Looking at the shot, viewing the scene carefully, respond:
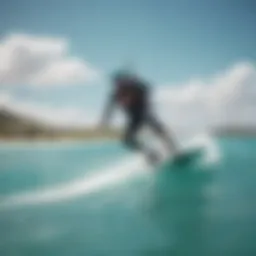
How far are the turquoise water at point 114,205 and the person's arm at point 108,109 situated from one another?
0.09 m

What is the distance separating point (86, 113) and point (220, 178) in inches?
23.8

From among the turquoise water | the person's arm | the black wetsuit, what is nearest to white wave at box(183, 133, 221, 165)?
the turquoise water

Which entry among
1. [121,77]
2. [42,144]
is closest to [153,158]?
[121,77]

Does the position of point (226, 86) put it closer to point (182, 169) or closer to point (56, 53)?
point (182, 169)

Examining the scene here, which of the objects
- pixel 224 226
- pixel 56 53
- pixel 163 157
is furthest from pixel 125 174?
pixel 56 53

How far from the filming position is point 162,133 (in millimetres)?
1719

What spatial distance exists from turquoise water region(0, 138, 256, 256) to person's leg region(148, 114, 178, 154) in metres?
0.09

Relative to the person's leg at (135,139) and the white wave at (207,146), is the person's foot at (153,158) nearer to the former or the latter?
the person's leg at (135,139)

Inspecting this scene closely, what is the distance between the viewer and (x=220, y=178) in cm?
177

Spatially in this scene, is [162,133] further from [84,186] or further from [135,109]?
[84,186]

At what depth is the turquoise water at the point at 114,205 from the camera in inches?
65.4

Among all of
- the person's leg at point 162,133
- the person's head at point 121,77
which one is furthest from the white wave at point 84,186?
the person's head at point 121,77

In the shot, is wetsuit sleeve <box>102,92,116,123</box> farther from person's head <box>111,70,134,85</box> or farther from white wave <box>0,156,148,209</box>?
white wave <box>0,156,148,209</box>

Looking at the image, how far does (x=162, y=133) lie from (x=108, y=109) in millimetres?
234
